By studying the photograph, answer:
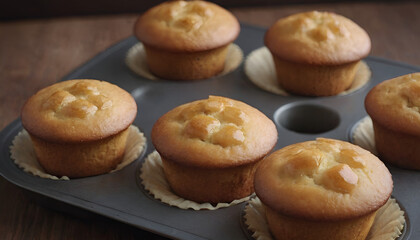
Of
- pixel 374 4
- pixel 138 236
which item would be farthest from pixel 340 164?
pixel 374 4

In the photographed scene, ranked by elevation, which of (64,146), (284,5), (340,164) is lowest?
(284,5)

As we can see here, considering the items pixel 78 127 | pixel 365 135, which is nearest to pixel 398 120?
pixel 365 135

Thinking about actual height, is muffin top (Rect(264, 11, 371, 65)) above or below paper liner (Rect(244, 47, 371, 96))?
above

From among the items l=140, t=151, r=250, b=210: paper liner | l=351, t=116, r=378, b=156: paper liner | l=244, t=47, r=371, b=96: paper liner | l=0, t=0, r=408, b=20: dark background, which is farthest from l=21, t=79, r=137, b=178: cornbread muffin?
l=0, t=0, r=408, b=20: dark background

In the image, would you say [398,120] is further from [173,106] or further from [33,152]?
[33,152]

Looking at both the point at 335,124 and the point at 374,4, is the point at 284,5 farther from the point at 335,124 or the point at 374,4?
the point at 335,124

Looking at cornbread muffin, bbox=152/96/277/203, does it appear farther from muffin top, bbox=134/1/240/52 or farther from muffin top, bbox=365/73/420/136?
muffin top, bbox=134/1/240/52

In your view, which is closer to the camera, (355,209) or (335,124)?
(355,209)
